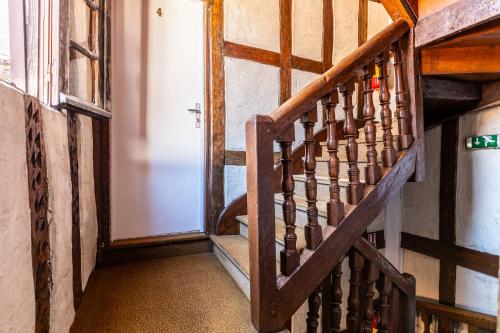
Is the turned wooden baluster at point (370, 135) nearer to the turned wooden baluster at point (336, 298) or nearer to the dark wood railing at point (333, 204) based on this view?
the dark wood railing at point (333, 204)

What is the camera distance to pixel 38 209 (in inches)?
36.4

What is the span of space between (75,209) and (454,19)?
2178 mm

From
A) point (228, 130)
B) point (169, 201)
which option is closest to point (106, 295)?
point (169, 201)

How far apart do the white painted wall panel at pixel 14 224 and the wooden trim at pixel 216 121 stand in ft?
4.72

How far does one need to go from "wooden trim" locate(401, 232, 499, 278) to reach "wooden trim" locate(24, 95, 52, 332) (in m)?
2.74

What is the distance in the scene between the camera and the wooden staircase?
42.4 inches

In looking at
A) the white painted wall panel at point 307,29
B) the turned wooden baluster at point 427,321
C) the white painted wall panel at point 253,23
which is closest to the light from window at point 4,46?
the white painted wall panel at point 253,23

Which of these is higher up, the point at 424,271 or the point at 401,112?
the point at 401,112

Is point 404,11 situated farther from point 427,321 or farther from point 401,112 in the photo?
point 427,321

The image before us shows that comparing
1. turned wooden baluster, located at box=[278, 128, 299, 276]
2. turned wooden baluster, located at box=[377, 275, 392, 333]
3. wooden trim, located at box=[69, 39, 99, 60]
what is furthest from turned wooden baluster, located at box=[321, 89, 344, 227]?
wooden trim, located at box=[69, 39, 99, 60]

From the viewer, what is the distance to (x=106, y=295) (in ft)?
5.08

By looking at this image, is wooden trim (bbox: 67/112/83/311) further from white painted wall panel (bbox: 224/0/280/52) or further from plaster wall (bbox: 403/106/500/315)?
plaster wall (bbox: 403/106/500/315)

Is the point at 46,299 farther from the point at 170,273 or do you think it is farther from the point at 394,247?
the point at 394,247

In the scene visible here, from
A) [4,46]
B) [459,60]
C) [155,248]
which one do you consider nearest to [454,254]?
[459,60]
